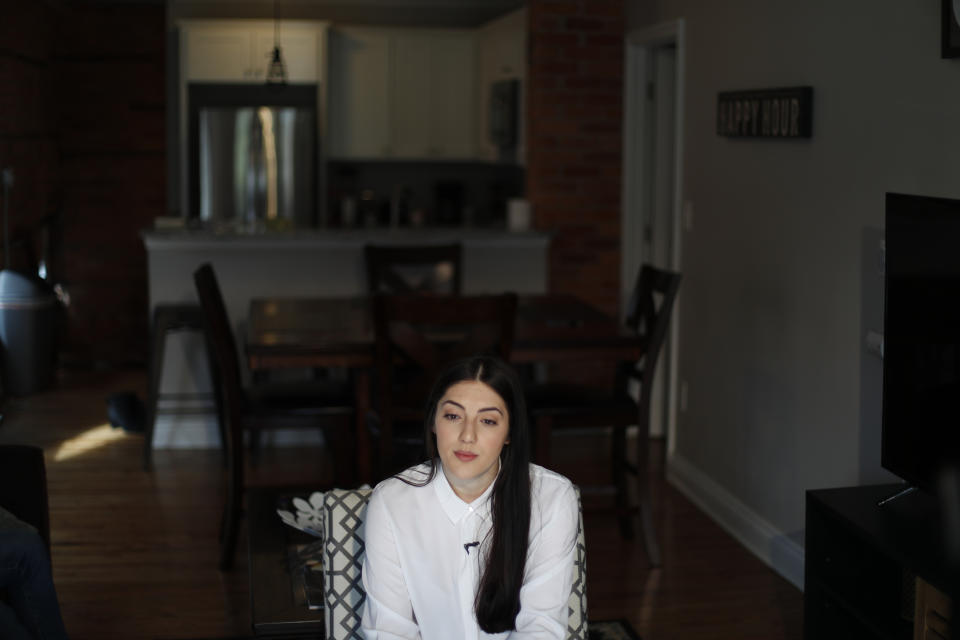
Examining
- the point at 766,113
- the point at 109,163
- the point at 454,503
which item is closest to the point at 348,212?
the point at 109,163

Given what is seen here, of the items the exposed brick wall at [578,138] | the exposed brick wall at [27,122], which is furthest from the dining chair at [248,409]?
the exposed brick wall at [27,122]

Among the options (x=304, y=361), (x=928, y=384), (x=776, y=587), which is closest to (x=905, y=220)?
(x=928, y=384)

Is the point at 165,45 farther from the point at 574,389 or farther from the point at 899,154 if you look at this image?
the point at 899,154

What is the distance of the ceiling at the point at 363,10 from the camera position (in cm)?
750

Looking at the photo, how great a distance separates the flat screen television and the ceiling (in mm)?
4987

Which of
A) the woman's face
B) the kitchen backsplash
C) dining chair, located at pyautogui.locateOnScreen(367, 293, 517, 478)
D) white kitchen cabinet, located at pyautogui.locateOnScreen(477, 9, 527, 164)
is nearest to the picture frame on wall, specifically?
dining chair, located at pyautogui.locateOnScreen(367, 293, 517, 478)

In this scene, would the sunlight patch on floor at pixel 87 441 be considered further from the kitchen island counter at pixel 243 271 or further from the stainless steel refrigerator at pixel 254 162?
the stainless steel refrigerator at pixel 254 162

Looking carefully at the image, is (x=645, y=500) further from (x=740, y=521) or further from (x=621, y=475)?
(x=740, y=521)

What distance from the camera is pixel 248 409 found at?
13.6ft

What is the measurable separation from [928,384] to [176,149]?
5.95 meters

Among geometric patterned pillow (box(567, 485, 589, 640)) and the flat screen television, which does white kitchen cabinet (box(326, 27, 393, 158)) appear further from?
geometric patterned pillow (box(567, 485, 589, 640))

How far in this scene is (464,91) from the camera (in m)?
7.84

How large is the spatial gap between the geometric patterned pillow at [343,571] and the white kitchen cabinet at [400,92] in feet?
18.5

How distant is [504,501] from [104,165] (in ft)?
20.6
